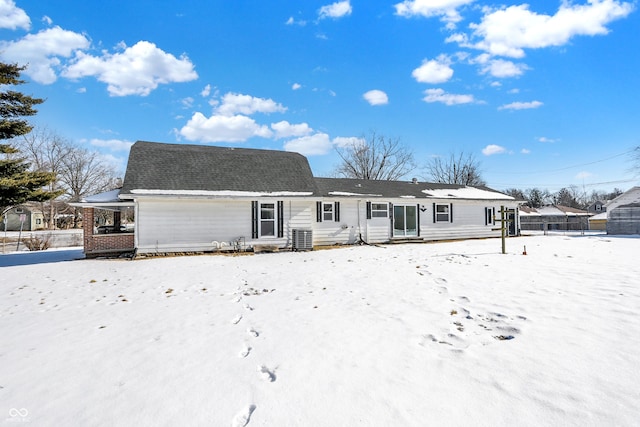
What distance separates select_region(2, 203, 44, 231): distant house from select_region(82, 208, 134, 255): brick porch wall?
4264 centimetres

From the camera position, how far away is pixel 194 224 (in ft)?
43.9

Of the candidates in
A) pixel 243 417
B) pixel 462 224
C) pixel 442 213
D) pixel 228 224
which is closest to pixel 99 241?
pixel 228 224

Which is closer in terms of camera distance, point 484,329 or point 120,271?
point 484,329

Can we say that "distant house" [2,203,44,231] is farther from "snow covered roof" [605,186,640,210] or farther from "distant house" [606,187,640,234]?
"snow covered roof" [605,186,640,210]

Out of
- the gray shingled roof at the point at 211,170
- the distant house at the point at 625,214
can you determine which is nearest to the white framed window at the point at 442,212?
the gray shingled roof at the point at 211,170

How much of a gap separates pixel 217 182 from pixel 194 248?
317 cm

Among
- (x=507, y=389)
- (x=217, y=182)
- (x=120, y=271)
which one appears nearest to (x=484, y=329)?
(x=507, y=389)

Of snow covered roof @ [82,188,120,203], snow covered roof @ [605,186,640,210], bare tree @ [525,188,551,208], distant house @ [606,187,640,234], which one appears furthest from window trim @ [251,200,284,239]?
bare tree @ [525,188,551,208]

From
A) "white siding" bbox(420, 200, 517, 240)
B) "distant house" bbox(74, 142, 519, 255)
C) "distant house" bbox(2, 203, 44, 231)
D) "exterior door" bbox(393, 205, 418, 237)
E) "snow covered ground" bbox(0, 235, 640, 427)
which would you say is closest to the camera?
"snow covered ground" bbox(0, 235, 640, 427)

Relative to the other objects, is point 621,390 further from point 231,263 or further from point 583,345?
point 231,263

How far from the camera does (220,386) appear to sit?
9.60 ft

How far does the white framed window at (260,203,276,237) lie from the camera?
1446 centimetres

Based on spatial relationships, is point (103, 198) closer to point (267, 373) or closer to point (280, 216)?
point (280, 216)

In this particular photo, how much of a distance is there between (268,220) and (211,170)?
3.75m
